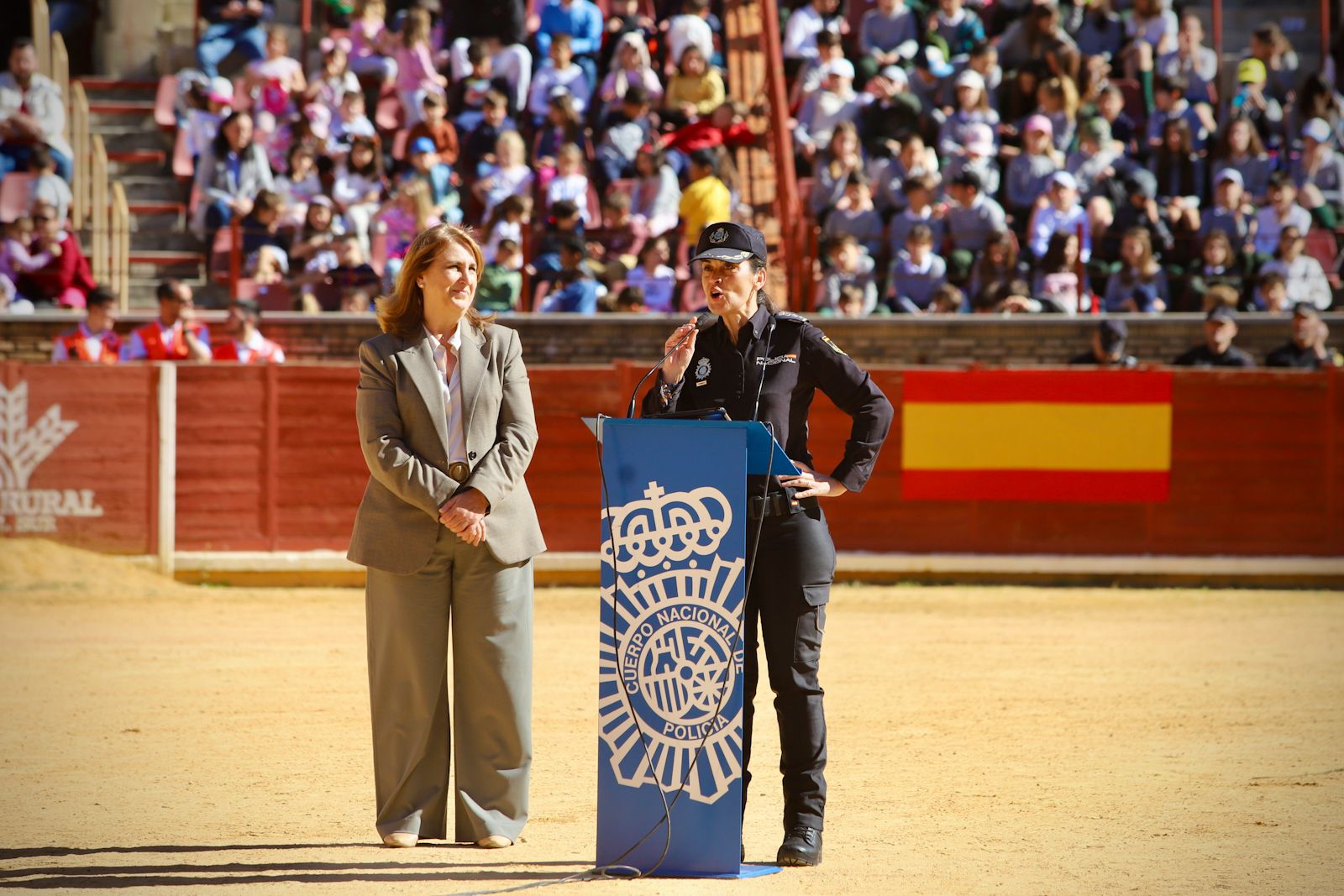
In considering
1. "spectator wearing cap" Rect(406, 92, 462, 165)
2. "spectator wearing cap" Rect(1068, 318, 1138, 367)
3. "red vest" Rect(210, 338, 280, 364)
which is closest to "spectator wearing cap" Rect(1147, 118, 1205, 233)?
"spectator wearing cap" Rect(1068, 318, 1138, 367)

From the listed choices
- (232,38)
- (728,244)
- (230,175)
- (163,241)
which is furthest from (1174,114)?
(728,244)

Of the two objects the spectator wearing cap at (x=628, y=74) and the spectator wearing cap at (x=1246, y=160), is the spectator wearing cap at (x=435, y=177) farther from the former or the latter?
the spectator wearing cap at (x=1246, y=160)

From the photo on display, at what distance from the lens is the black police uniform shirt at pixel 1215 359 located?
44.7 ft

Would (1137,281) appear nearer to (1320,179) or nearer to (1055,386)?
(1055,386)

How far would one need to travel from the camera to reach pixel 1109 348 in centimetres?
1348

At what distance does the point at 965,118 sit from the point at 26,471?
9113 millimetres

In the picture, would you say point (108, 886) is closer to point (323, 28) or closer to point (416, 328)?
point (416, 328)

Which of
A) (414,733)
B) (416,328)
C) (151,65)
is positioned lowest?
(414,733)

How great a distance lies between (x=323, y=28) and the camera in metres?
18.7

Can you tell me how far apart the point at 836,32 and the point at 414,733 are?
44.6 feet

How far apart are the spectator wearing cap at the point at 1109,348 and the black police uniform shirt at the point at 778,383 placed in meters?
8.84

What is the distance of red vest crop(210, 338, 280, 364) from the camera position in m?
13.6

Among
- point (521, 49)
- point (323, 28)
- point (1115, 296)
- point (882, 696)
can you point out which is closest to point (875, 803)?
point (882, 696)

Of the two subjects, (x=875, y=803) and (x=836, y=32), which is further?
(x=836, y=32)
